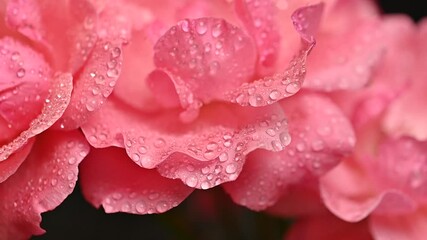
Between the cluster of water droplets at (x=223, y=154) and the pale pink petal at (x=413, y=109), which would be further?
the pale pink petal at (x=413, y=109)

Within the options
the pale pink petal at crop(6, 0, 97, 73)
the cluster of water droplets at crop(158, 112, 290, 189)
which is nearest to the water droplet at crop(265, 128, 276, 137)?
the cluster of water droplets at crop(158, 112, 290, 189)

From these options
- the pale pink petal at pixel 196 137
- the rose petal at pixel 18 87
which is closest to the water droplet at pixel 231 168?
the pale pink petal at pixel 196 137

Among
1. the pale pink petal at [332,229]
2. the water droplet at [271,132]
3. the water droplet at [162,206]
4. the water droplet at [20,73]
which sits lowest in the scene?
the pale pink petal at [332,229]

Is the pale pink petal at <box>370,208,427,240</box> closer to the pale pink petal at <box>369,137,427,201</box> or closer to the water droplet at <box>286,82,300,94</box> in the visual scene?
the pale pink petal at <box>369,137,427,201</box>

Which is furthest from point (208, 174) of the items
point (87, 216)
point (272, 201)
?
point (87, 216)

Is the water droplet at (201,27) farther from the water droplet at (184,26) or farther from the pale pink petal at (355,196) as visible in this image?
the pale pink petal at (355,196)

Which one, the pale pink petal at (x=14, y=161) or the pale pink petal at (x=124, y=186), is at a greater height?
the pale pink petal at (x=14, y=161)

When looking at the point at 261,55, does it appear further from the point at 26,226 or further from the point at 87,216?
the point at 87,216
